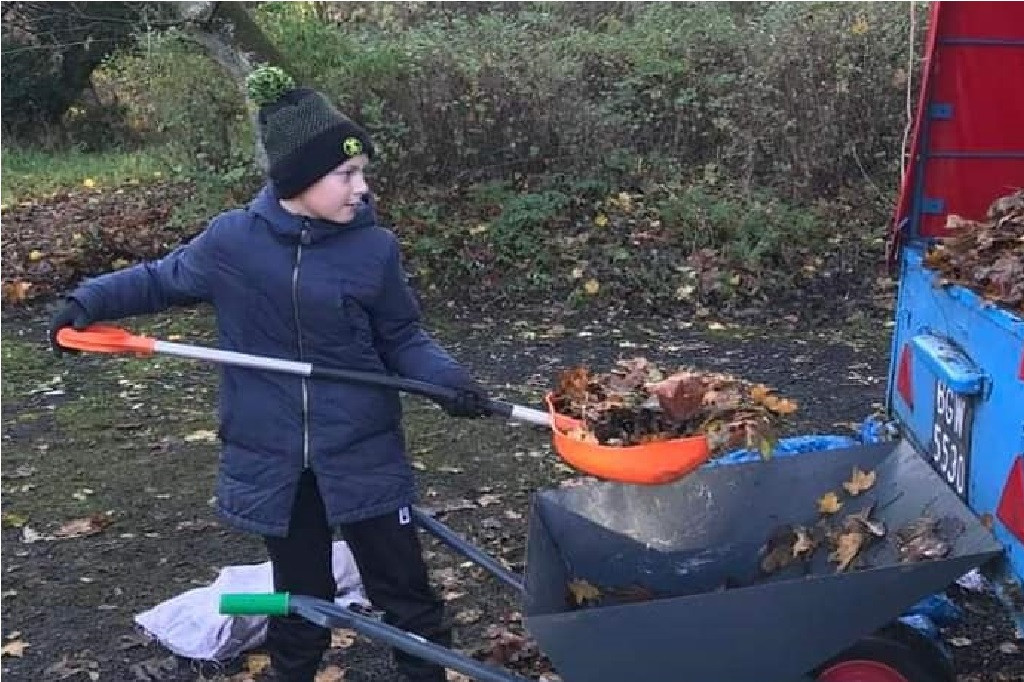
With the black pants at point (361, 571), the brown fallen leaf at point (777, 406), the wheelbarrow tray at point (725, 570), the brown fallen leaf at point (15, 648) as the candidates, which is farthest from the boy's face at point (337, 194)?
the brown fallen leaf at point (15, 648)

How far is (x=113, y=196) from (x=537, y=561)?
9968 millimetres

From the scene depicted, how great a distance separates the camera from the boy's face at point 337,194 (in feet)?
10.00

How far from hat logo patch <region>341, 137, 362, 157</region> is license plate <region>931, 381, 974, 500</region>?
1.61 meters

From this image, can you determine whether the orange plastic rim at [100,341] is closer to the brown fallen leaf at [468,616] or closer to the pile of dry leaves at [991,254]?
the brown fallen leaf at [468,616]

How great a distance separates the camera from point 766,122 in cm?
Answer: 969

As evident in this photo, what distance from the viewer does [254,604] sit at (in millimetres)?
2879

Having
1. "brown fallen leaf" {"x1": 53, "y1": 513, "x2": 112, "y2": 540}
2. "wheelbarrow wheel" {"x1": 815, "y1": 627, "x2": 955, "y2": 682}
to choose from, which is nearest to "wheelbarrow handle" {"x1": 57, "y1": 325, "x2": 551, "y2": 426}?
"wheelbarrow wheel" {"x1": 815, "y1": 627, "x2": 955, "y2": 682}

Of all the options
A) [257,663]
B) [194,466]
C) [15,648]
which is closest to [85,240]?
[194,466]

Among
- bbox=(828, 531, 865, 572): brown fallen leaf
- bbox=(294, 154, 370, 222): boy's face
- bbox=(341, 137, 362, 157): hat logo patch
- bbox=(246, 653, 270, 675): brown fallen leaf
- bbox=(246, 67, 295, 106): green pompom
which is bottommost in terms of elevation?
bbox=(246, 653, 270, 675): brown fallen leaf

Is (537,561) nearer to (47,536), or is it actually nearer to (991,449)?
(991,449)

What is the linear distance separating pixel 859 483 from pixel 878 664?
2.18 ft

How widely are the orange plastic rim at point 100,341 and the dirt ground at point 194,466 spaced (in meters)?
1.21

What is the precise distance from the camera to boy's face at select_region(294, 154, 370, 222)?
3.05 meters

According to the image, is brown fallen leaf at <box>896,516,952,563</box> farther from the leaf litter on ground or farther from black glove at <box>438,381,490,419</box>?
black glove at <box>438,381,490,419</box>
